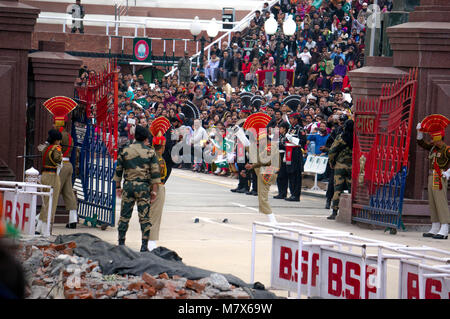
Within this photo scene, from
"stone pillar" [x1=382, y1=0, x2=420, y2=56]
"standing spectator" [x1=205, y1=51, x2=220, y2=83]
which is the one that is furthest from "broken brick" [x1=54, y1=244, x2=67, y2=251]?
"standing spectator" [x1=205, y1=51, x2=220, y2=83]

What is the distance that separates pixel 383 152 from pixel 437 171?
1103 mm

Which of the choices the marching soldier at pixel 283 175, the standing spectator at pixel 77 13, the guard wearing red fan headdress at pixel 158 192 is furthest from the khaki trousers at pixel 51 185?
the standing spectator at pixel 77 13

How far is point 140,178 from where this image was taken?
1234 centimetres

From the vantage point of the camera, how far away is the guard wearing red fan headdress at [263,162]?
15.6 meters

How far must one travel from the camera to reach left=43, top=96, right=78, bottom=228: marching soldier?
48.9ft

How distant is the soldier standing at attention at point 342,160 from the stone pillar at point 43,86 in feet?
17.1

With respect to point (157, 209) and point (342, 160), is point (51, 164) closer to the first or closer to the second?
point (157, 209)

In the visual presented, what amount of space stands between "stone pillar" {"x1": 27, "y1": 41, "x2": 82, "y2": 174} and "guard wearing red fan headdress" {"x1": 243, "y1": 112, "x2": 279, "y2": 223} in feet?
10.7

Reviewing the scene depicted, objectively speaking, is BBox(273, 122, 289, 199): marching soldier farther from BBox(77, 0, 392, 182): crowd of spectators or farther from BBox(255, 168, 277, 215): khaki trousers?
BBox(255, 168, 277, 215): khaki trousers

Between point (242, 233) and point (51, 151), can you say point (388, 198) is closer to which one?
point (242, 233)

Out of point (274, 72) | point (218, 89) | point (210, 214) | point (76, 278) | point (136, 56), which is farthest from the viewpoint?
point (136, 56)

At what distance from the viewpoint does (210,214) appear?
58.7 feet

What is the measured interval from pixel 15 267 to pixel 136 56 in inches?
1440
